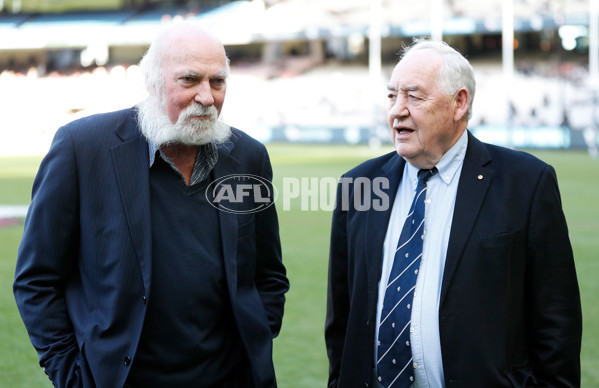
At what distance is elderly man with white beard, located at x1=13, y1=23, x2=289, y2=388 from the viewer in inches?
110

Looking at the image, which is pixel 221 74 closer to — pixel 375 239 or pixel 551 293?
pixel 375 239

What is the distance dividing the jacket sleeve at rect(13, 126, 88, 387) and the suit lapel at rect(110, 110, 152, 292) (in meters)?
0.17

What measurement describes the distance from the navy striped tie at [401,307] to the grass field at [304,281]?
263 cm

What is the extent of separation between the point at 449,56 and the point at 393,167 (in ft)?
1.58

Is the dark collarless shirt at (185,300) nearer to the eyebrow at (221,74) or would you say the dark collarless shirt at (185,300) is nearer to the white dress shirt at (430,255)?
the eyebrow at (221,74)

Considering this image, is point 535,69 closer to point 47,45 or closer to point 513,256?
point 47,45

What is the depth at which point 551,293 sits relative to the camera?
2.81 metres

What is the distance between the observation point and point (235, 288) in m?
2.94

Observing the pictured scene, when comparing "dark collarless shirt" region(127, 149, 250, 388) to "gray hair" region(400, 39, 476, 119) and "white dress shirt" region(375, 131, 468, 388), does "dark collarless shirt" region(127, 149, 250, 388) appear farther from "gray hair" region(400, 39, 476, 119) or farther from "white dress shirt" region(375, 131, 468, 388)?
"gray hair" region(400, 39, 476, 119)

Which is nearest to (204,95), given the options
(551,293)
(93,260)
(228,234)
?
(228,234)

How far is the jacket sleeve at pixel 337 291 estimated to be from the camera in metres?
3.18

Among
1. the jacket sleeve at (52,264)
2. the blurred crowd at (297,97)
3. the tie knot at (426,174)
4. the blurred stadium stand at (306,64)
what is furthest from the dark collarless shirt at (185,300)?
the blurred crowd at (297,97)

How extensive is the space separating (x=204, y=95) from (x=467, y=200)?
1.02m

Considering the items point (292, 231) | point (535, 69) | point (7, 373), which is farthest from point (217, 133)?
point (535, 69)
